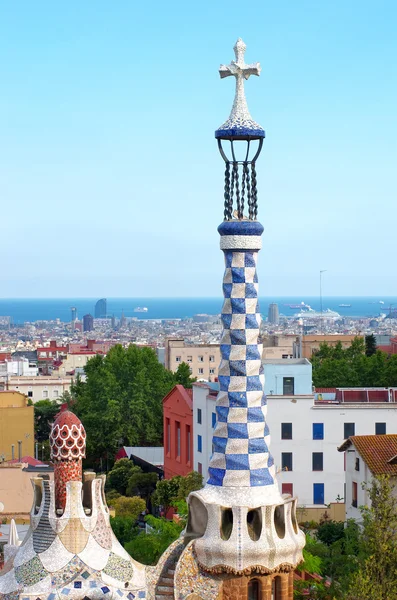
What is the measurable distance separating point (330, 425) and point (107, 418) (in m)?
22.1

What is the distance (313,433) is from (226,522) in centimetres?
2680

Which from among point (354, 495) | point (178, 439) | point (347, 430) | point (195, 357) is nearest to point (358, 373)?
point (178, 439)

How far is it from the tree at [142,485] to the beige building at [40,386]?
2014 inches

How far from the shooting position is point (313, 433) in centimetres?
4112

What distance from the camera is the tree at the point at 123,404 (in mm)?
62188

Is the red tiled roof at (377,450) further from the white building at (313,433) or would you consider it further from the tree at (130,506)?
the tree at (130,506)

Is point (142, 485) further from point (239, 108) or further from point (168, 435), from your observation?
point (239, 108)

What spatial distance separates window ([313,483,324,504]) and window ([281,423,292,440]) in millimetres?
1640

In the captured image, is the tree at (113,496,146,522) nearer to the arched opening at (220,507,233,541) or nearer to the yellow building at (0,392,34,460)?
the yellow building at (0,392,34,460)

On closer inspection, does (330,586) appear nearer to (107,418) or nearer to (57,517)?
(57,517)

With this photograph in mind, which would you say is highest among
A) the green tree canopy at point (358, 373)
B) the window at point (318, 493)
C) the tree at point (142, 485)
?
the green tree canopy at point (358, 373)

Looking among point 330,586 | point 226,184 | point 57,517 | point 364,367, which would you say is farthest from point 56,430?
point 364,367

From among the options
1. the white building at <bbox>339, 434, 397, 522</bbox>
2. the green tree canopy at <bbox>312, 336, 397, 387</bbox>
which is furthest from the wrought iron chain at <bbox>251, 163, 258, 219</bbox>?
the green tree canopy at <bbox>312, 336, 397, 387</bbox>

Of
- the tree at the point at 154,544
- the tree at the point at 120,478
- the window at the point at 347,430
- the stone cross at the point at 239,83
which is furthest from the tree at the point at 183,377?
the stone cross at the point at 239,83
